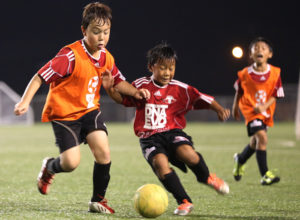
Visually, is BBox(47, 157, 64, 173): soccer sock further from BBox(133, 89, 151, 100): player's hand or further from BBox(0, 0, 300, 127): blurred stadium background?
BBox(0, 0, 300, 127): blurred stadium background

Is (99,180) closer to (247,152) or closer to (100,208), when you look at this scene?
(100,208)

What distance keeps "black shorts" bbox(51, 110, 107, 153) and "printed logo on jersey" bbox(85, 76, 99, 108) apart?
0.09 meters

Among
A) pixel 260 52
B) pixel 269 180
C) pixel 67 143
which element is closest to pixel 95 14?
pixel 67 143

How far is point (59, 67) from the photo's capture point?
4.45 meters

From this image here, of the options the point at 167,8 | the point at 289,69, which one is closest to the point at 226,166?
the point at 289,69

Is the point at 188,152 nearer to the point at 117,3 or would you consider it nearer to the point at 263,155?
the point at 263,155

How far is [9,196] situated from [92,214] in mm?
1353

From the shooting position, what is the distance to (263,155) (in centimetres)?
693

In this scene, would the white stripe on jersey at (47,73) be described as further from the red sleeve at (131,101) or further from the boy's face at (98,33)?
the red sleeve at (131,101)

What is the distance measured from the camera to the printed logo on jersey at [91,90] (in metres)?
4.67

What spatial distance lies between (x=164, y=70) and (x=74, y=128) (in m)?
1.02

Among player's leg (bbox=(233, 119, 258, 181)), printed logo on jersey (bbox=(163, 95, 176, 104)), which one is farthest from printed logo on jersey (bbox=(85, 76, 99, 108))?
player's leg (bbox=(233, 119, 258, 181))

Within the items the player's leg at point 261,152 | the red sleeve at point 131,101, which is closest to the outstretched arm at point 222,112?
the red sleeve at point 131,101

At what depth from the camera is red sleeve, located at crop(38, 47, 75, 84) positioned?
4.41 meters
